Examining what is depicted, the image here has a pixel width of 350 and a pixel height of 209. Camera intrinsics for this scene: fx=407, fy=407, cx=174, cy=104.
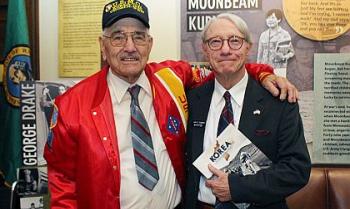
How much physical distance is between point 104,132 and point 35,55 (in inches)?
50.0

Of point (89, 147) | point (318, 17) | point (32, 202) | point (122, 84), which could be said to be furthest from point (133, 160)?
point (318, 17)

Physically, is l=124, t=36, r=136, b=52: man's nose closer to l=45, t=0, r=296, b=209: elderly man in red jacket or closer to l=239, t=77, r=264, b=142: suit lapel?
l=45, t=0, r=296, b=209: elderly man in red jacket

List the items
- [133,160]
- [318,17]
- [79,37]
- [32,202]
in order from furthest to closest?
[79,37] → [318,17] → [32,202] → [133,160]

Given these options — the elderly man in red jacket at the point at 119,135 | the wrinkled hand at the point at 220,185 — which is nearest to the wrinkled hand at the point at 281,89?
the elderly man in red jacket at the point at 119,135

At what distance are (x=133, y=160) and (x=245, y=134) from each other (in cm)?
43

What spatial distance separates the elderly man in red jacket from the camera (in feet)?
4.88

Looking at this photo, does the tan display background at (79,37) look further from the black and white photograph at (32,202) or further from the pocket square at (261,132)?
the pocket square at (261,132)

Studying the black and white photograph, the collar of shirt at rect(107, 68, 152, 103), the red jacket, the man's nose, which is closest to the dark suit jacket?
the red jacket

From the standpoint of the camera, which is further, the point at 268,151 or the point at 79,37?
the point at 79,37

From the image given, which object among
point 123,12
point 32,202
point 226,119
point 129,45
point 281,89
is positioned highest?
point 123,12

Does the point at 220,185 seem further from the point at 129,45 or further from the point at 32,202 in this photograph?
the point at 32,202

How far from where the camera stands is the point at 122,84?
160 centimetres

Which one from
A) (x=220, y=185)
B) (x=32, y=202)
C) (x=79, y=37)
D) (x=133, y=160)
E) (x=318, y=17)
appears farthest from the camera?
(x=79, y=37)

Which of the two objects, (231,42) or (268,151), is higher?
(231,42)
